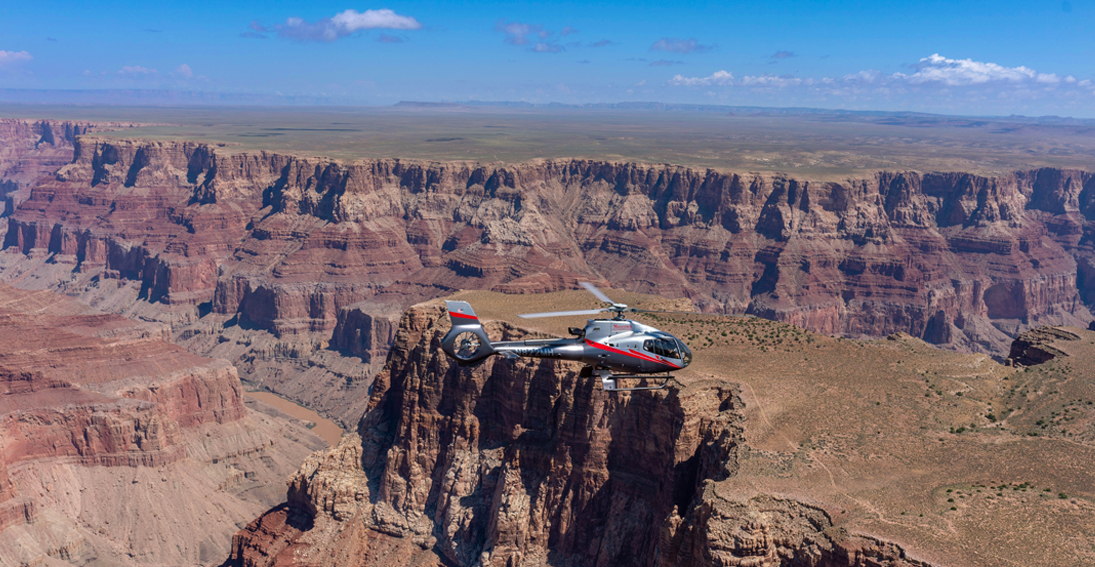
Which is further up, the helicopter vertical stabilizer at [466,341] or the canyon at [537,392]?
the helicopter vertical stabilizer at [466,341]

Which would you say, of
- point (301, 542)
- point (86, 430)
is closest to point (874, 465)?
point (301, 542)

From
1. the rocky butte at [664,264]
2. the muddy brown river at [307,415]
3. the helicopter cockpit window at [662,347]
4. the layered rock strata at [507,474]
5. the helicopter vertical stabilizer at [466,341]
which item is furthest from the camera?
the rocky butte at [664,264]

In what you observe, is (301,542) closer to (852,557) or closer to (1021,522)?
(852,557)

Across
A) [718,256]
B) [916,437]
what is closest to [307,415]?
[718,256]

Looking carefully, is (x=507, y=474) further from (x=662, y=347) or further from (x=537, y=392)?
(x=662, y=347)

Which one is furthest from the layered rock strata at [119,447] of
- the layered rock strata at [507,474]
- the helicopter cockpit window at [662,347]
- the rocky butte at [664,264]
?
the helicopter cockpit window at [662,347]

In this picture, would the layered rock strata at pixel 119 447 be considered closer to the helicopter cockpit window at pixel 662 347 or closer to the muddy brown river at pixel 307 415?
the muddy brown river at pixel 307 415

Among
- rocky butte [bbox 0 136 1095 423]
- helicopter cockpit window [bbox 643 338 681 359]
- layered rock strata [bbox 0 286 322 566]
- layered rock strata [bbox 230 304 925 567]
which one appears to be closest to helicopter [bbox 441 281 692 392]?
helicopter cockpit window [bbox 643 338 681 359]

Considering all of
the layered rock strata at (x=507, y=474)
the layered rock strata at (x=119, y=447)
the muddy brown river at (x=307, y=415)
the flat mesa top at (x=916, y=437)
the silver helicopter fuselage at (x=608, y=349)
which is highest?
the silver helicopter fuselage at (x=608, y=349)
